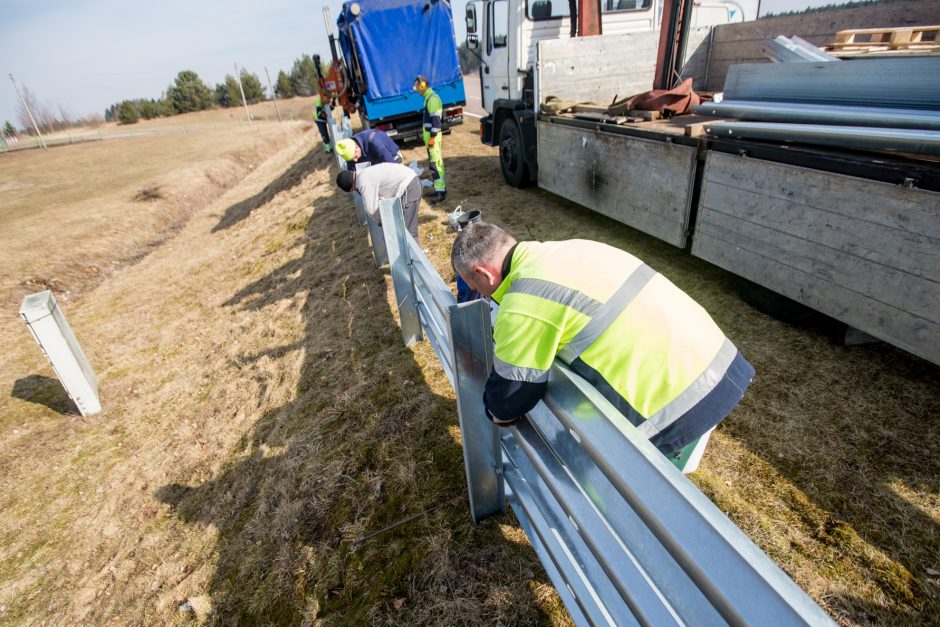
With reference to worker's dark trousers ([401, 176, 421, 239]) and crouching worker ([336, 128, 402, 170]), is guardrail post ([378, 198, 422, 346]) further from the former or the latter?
crouching worker ([336, 128, 402, 170])

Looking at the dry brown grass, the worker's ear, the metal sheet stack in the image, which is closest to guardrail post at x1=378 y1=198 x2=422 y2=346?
the dry brown grass

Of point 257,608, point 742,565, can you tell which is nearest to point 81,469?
point 257,608

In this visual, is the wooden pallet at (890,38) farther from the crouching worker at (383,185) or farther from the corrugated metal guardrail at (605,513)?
the corrugated metal guardrail at (605,513)

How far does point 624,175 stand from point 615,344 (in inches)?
152

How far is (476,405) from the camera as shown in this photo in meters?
2.21

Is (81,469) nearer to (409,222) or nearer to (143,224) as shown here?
(409,222)

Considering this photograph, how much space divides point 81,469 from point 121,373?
1.97 m

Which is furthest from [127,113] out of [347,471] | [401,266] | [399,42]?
[347,471]

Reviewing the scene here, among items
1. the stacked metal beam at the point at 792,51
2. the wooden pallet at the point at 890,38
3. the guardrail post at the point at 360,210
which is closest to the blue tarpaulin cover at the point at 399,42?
the guardrail post at the point at 360,210

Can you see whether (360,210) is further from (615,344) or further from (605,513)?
(605,513)

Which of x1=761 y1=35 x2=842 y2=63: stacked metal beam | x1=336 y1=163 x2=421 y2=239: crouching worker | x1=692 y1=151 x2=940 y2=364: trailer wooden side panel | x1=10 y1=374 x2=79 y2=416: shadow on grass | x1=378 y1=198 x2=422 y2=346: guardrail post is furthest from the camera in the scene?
x1=10 y1=374 x2=79 y2=416: shadow on grass

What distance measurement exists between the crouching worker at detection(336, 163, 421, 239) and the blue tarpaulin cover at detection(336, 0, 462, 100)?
23.4 ft

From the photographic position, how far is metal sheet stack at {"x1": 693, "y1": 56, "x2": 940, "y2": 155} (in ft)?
9.20

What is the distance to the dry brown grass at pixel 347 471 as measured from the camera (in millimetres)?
2383
